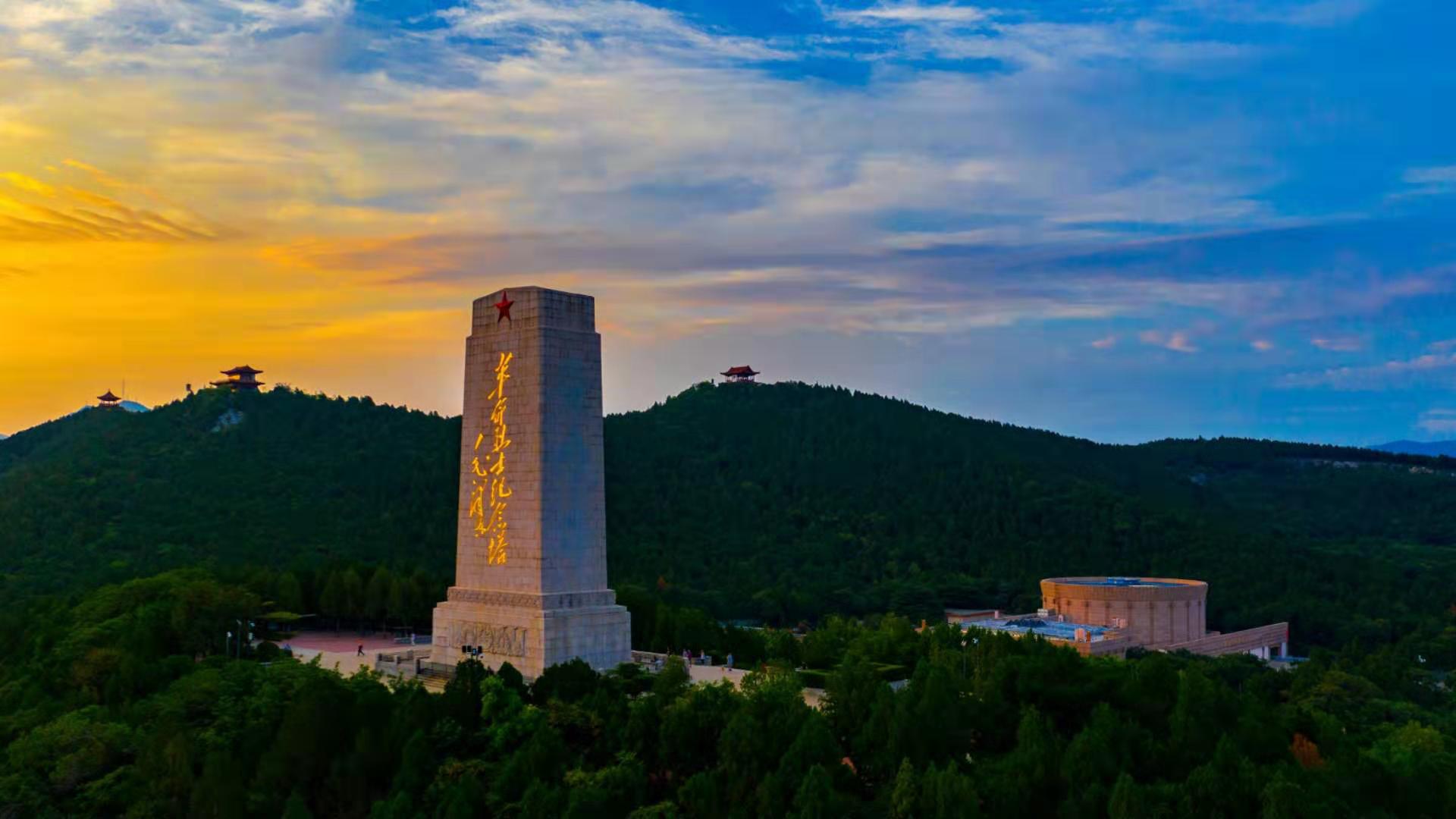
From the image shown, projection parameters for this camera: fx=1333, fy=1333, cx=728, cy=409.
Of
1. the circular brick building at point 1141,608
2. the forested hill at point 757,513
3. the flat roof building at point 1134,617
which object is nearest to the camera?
the flat roof building at point 1134,617

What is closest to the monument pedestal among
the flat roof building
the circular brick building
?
the flat roof building

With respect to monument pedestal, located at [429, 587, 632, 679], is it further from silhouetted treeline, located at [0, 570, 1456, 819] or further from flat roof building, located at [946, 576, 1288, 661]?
flat roof building, located at [946, 576, 1288, 661]

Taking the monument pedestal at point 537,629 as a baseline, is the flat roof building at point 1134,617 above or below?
below

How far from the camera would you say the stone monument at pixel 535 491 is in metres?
31.8

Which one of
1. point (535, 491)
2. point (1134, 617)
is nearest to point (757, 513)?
point (1134, 617)

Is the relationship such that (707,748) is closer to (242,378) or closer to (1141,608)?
(1141,608)

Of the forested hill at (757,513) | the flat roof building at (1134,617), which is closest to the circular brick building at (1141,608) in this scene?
the flat roof building at (1134,617)

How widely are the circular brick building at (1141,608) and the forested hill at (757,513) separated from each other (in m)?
10.3

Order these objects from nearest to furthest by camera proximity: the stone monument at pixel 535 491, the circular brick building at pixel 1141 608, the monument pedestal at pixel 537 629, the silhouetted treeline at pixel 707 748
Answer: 1. the silhouetted treeline at pixel 707 748
2. the monument pedestal at pixel 537 629
3. the stone monument at pixel 535 491
4. the circular brick building at pixel 1141 608

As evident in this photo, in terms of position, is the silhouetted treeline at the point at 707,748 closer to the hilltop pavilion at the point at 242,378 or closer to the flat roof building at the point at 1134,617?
the flat roof building at the point at 1134,617

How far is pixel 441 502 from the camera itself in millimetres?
78375

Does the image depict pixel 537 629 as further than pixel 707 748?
Yes

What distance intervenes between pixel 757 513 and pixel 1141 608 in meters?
35.6

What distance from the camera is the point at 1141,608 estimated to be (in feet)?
225
